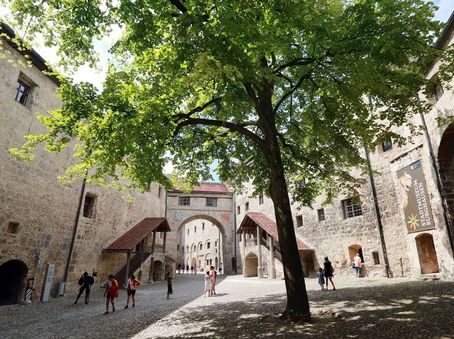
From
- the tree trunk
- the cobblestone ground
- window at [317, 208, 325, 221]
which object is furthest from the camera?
window at [317, 208, 325, 221]

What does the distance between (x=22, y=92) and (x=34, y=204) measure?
5460 mm

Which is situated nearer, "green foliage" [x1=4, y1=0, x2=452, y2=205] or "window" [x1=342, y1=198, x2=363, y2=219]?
"green foliage" [x1=4, y1=0, x2=452, y2=205]

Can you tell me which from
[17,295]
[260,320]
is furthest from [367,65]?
[17,295]

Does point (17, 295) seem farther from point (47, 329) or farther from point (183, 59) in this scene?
point (183, 59)

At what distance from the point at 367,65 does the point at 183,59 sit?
404cm

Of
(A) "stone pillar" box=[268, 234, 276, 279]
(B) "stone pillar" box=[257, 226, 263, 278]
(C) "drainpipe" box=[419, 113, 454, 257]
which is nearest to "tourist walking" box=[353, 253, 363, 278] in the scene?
(C) "drainpipe" box=[419, 113, 454, 257]

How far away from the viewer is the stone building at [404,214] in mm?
12633

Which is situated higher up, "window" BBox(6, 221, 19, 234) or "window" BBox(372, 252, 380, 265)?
"window" BBox(6, 221, 19, 234)

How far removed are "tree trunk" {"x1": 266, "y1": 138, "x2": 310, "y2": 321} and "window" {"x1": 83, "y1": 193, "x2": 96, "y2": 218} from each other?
47.1 feet

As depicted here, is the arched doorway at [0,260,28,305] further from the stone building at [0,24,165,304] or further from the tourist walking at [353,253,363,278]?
the tourist walking at [353,253,363,278]

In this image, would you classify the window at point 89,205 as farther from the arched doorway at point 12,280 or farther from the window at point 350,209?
the window at point 350,209

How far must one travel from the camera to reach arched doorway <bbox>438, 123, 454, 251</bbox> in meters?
12.5

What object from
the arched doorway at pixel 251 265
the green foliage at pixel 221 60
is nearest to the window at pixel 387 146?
the green foliage at pixel 221 60

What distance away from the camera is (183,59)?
6.54 m
